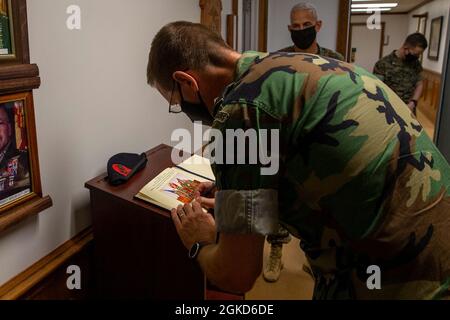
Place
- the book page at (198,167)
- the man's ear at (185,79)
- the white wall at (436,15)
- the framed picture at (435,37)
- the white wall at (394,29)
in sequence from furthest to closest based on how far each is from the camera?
the white wall at (394,29), the framed picture at (435,37), the white wall at (436,15), the book page at (198,167), the man's ear at (185,79)

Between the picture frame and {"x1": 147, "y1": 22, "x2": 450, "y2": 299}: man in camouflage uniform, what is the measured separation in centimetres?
56

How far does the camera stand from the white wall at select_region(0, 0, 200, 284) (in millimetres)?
1165

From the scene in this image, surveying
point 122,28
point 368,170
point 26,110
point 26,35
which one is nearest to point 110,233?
point 26,110

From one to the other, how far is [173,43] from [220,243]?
441mm

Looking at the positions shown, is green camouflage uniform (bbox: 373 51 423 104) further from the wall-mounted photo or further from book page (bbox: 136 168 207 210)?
the wall-mounted photo

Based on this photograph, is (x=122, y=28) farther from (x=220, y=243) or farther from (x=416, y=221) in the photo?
(x=416, y=221)

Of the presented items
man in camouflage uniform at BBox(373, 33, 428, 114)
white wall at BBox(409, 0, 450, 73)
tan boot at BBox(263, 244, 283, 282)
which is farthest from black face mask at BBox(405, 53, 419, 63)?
white wall at BBox(409, 0, 450, 73)

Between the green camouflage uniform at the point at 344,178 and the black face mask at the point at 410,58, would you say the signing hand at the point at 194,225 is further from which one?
the black face mask at the point at 410,58

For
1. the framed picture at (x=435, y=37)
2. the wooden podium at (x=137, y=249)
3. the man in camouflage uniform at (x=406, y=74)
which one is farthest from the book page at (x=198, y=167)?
the framed picture at (x=435, y=37)

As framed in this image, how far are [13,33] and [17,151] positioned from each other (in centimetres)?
30

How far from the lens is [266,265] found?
92.4 inches

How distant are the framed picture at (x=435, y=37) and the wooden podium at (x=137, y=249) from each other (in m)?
8.01

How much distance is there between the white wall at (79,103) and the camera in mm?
1165

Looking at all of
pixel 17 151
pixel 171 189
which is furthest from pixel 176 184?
pixel 17 151
